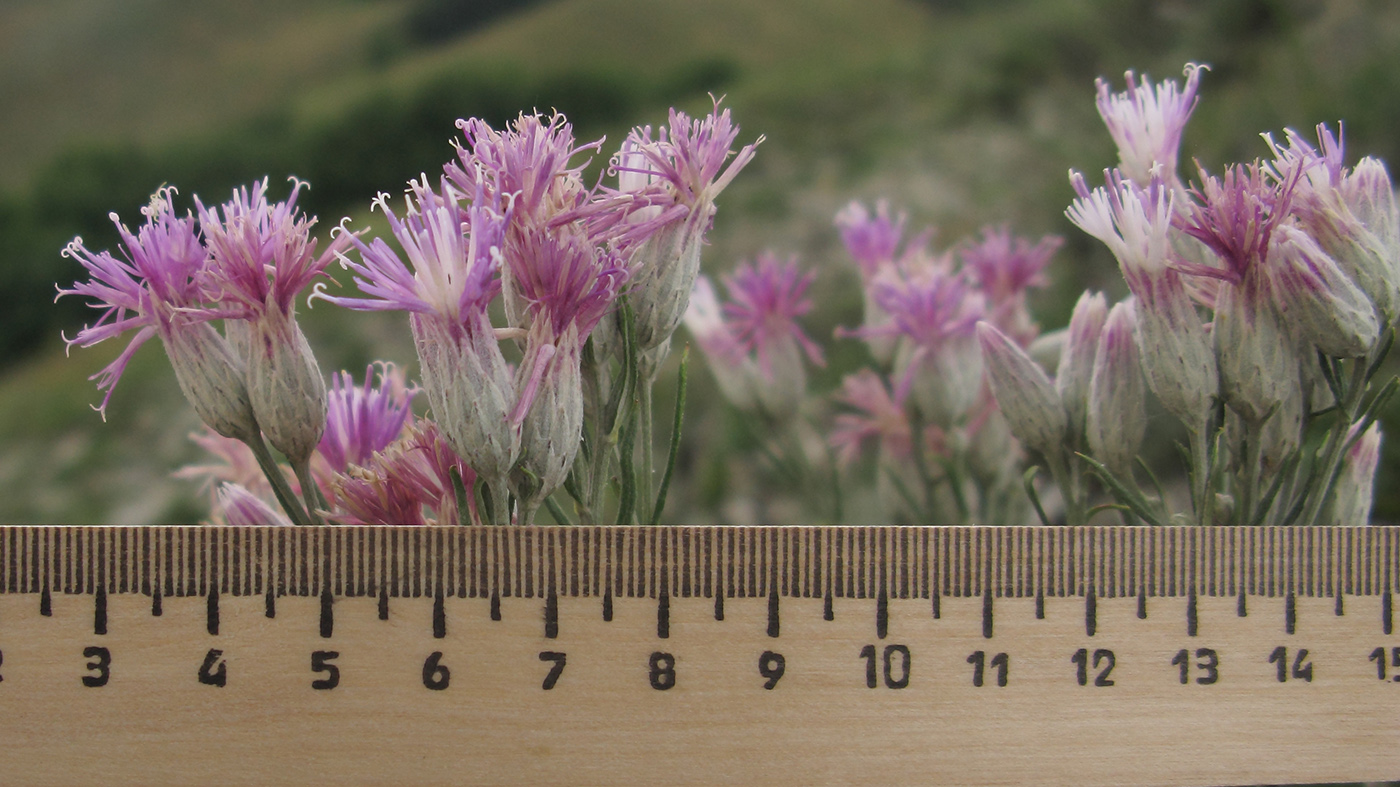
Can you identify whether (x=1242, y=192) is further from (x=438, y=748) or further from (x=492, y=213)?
(x=438, y=748)

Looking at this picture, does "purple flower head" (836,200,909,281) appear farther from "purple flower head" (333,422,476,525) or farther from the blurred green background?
"purple flower head" (333,422,476,525)

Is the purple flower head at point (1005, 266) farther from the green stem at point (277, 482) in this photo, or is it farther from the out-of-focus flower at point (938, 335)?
the green stem at point (277, 482)

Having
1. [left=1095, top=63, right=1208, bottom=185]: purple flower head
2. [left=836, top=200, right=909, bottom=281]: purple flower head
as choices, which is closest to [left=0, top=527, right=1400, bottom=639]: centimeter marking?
[left=1095, top=63, right=1208, bottom=185]: purple flower head

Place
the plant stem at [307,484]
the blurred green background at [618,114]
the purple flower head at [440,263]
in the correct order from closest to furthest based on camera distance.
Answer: the purple flower head at [440,263] → the plant stem at [307,484] → the blurred green background at [618,114]

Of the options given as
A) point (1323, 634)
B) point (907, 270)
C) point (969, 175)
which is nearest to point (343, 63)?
point (969, 175)

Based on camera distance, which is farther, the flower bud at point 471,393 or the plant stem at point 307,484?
the plant stem at point 307,484

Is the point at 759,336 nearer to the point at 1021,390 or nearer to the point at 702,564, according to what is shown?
the point at 1021,390

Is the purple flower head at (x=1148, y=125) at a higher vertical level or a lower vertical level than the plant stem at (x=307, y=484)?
higher

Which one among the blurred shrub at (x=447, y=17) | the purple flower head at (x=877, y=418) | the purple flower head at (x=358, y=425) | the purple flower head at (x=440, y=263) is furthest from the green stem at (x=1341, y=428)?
the blurred shrub at (x=447, y=17)
